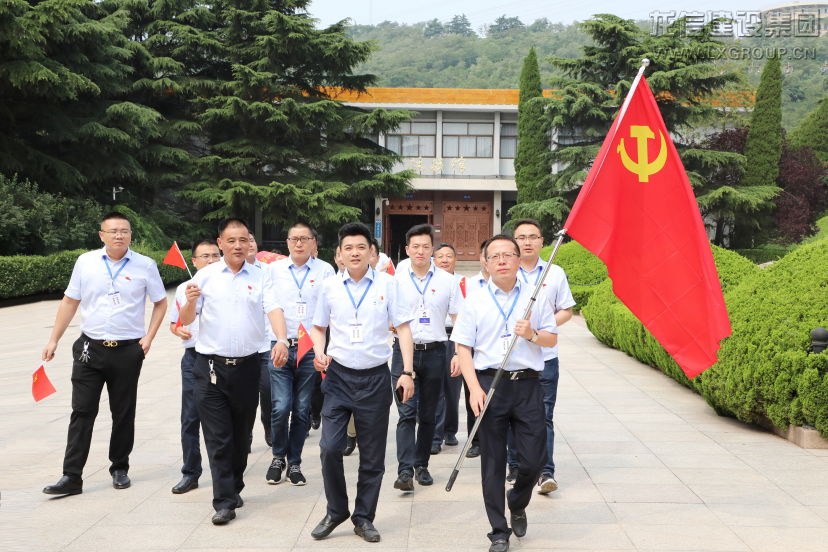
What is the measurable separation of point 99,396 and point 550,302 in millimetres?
3213

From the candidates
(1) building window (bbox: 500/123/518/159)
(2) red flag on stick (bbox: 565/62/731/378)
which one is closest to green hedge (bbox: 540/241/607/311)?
(2) red flag on stick (bbox: 565/62/731/378)

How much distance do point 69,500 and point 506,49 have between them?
84.9 meters

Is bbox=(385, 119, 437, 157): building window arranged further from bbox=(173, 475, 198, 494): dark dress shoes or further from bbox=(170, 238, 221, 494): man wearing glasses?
bbox=(173, 475, 198, 494): dark dress shoes

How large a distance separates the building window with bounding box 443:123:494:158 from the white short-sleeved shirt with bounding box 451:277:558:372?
29517 millimetres

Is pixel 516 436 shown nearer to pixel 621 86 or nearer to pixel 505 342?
pixel 505 342

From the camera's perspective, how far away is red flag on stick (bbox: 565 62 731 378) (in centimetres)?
441

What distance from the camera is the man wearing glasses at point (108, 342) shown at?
4.87m

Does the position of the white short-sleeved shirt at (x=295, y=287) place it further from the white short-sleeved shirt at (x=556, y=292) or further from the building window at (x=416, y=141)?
the building window at (x=416, y=141)

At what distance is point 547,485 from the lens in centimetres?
478

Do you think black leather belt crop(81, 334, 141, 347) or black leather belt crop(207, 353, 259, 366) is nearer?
black leather belt crop(207, 353, 259, 366)

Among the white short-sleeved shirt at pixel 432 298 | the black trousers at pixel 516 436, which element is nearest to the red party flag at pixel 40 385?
the white short-sleeved shirt at pixel 432 298

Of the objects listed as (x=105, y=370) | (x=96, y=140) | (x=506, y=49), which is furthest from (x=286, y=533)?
(x=506, y=49)

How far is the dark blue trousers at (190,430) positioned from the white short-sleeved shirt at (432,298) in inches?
66.2

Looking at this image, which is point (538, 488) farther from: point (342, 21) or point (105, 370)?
point (342, 21)
